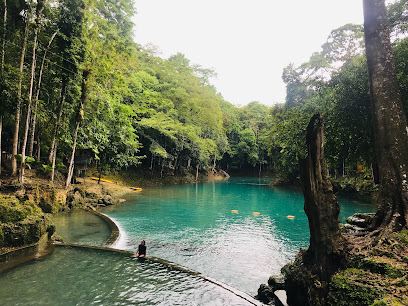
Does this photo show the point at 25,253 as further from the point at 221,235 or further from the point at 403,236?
the point at 403,236

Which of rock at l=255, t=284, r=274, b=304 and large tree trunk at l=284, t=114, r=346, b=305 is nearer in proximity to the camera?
large tree trunk at l=284, t=114, r=346, b=305

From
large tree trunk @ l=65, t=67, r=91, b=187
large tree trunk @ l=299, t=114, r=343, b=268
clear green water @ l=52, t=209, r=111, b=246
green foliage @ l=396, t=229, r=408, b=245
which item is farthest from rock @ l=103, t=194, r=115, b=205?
green foliage @ l=396, t=229, r=408, b=245

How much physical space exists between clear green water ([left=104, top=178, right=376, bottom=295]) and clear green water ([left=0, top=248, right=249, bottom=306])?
4.85 ft

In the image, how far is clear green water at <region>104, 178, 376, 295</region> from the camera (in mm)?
8164

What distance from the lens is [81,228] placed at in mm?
11195

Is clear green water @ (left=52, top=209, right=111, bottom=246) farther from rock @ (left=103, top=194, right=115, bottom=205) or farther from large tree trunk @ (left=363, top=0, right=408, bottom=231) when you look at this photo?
large tree trunk @ (left=363, top=0, right=408, bottom=231)

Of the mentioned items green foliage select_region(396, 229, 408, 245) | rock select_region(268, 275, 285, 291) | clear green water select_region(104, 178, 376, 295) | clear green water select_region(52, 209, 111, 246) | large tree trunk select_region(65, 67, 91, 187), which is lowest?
clear green water select_region(104, 178, 376, 295)

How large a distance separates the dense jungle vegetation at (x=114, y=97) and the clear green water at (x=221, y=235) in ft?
13.6

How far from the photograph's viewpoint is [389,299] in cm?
321

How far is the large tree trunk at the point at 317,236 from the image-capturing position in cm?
422

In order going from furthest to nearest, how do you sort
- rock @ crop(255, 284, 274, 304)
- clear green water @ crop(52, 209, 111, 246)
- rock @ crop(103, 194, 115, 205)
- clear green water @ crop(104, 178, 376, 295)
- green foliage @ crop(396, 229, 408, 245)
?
rock @ crop(103, 194, 115, 205) < clear green water @ crop(52, 209, 111, 246) < clear green water @ crop(104, 178, 376, 295) < rock @ crop(255, 284, 274, 304) < green foliage @ crop(396, 229, 408, 245)

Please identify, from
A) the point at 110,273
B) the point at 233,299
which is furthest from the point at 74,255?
the point at 233,299

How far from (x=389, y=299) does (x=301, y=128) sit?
296 inches

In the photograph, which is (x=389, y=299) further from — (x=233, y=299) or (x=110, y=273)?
(x=110, y=273)
